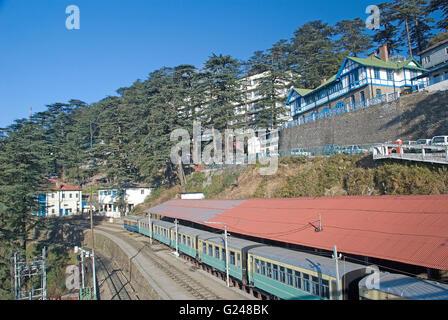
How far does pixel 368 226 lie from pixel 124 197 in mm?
50177

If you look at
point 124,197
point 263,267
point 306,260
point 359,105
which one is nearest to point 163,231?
point 263,267

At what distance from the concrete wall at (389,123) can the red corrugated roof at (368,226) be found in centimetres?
1093

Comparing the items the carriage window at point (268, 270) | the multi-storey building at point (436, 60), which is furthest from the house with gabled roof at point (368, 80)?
the carriage window at point (268, 270)

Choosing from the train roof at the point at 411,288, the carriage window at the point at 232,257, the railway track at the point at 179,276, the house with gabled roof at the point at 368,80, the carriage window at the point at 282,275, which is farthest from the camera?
the house with gabled roof at the point at 368,80

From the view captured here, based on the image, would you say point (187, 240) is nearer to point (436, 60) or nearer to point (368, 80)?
point (368, 80)

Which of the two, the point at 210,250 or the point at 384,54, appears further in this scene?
the point at 384,54

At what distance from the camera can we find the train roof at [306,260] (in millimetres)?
12703

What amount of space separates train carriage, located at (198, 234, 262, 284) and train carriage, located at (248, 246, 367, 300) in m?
0.70

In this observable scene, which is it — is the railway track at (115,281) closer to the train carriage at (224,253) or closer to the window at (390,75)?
the train carriage at (224,253)

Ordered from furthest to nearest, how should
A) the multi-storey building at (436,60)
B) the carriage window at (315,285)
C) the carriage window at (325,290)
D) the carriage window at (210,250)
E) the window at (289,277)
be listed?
the multi-storey building at (436,60), the carriage window at (210,250), the window at (289,277), the carriage window at (315,285), the carriage window at (325,290)

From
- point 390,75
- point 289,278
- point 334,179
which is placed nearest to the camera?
point 289,278

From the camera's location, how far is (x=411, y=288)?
1001 cm

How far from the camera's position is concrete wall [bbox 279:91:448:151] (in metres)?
24.5

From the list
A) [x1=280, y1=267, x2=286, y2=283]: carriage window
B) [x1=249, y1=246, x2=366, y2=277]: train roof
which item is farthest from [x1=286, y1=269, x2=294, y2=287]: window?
[x1=249, y1=246, x2=366, y2=277]: train roof
